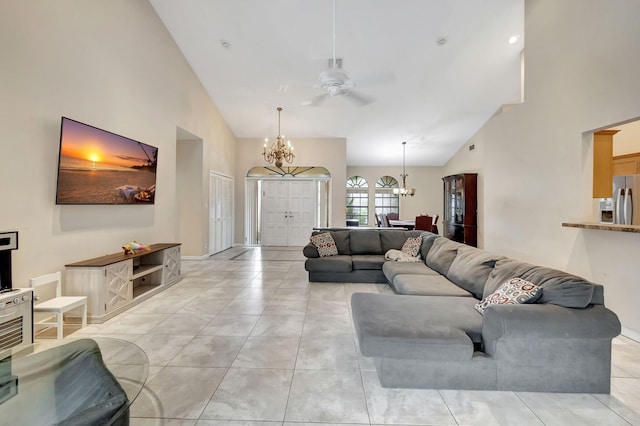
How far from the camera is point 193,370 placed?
214cm

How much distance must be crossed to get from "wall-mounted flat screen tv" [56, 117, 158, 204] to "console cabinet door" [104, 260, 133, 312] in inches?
33.8

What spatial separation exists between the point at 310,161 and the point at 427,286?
19.6 ft

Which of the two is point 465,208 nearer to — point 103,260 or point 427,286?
point 427,286

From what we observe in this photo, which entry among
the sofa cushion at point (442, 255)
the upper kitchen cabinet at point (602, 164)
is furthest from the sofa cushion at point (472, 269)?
the upper kitchen cabinet at point (602, 164)

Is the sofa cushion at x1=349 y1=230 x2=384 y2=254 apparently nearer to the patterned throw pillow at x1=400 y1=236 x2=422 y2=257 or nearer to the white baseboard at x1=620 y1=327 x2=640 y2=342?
the patterned throw pillow at x1=400 y1=236 x2=422 y2=257

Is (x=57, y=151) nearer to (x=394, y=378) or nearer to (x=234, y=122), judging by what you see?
(x=394, y=378)

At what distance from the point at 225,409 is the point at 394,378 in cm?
110

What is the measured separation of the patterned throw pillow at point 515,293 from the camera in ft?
6.63

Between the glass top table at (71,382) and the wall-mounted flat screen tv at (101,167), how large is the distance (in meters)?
2.14

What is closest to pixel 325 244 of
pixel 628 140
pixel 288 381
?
pixel 288 381

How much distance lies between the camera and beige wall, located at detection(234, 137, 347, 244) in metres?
8.19

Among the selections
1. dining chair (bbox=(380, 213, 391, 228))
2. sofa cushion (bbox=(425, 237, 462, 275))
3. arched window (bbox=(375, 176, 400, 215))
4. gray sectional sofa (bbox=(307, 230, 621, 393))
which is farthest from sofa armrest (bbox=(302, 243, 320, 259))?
arched window (bbox=(375, 176, 400, 215))

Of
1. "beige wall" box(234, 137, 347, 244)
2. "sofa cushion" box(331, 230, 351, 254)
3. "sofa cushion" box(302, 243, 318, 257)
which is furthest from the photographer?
"beige wall" box(234, 137, 347, 244)

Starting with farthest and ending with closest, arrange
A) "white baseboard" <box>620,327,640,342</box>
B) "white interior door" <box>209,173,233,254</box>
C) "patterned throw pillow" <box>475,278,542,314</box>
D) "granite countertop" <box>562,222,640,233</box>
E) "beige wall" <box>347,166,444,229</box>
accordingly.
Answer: "beige wall" <box>347,166,444,229</box>
"white interior door" <box>209,173,233,254</box>
"white baseboard" <box>620,327,640,342</box>
"granite countertop" <box>562,222,640,233</box>
"patterned throw pillow" <box>475,278,542,314</box>
